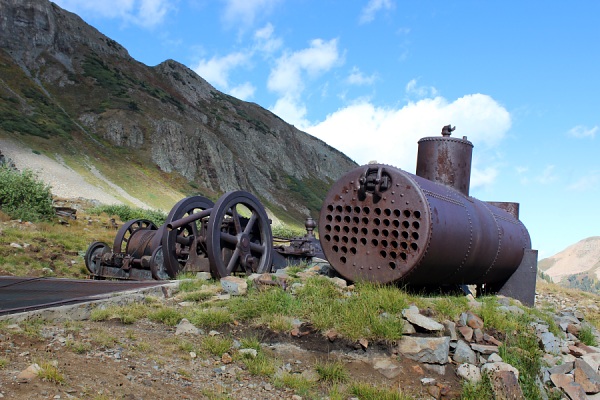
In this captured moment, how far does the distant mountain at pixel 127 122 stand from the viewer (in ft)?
131

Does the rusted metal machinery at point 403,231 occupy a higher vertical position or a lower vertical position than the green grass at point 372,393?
higher

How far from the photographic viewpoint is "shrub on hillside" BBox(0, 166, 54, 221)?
18125 millimetres

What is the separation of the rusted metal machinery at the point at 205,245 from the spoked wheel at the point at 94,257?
1.49 ft

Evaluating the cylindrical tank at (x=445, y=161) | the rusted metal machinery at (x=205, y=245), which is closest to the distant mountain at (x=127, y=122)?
the rusted metal machinery at (x=205, y=245)

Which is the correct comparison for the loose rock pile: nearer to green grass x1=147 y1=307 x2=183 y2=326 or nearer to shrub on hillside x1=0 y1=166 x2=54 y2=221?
green grass x1=147 y1=307 x2=183 y2=326

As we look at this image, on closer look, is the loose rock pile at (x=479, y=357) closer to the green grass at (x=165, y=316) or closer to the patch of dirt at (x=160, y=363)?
the patch of dirt at (x=160, y=363)

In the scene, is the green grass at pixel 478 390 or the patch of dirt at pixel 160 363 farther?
the green grass at pixel 478 390

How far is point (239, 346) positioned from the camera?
237 inches

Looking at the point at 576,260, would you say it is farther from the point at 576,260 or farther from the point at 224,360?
the point at 224,360

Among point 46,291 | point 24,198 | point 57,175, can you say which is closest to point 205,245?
point 46,291

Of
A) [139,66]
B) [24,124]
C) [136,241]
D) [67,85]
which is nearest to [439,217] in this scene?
[136,241]

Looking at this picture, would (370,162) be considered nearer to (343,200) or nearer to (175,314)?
(343,200)

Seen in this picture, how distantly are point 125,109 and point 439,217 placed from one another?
45.4 metres

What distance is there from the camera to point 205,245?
394 inches
